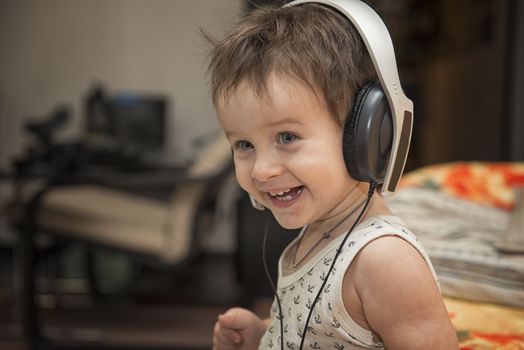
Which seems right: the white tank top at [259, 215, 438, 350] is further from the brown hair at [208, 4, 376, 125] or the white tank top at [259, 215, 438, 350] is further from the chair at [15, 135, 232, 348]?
the chair at [15, 135, 232, 348]

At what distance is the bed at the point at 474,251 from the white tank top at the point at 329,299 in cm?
29

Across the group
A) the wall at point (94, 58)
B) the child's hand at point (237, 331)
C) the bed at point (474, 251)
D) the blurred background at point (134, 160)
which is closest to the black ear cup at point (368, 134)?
the child's hand at point (237, 331)

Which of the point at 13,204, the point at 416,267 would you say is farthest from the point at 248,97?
the point at 13,204

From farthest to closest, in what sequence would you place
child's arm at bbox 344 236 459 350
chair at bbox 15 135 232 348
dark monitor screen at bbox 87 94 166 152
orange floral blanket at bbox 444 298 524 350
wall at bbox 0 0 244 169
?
wall at bbox 0 0 244 169
dark monitor screen at bbox 87 94 166 152
chair at bbox 15 135 232 348
orange floral blanket at bbox 444 298 524 350
child's arm at bbox 344 236 459 350

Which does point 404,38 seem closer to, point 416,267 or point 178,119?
point 178,119

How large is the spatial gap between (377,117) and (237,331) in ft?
1.13

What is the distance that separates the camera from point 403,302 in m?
0.65

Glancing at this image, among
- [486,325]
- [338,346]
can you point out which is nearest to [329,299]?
[338,346]

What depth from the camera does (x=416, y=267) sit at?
2.16 ft

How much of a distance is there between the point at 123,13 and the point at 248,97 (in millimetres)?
4554

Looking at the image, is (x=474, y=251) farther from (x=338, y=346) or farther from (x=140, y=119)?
(x=140, y=119)

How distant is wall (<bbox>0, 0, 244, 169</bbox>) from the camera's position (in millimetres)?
4969

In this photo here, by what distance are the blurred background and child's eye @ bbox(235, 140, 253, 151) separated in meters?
0.78

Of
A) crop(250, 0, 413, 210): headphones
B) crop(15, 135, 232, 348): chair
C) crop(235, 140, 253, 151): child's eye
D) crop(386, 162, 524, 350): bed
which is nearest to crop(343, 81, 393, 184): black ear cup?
crop(250, 0, 413, 210): headphones
